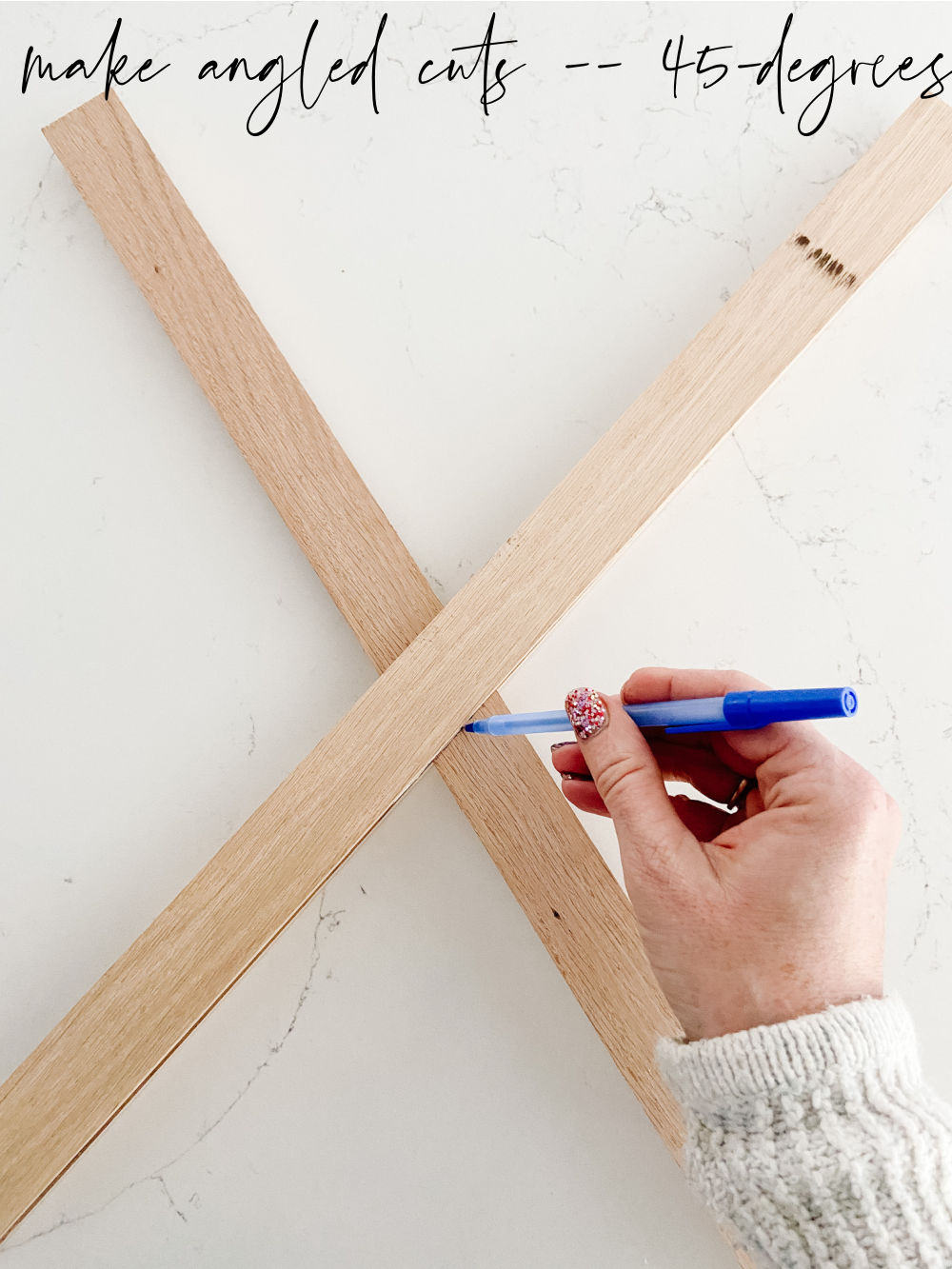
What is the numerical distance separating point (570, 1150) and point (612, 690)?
1.21 ft

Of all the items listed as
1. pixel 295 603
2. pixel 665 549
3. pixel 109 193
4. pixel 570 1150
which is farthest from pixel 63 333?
pixel 570 1150

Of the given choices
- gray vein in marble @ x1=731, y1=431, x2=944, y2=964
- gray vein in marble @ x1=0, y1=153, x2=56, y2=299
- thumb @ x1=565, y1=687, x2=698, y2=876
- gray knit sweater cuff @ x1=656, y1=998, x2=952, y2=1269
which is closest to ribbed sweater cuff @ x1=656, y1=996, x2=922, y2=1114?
gray knit sweater cuff @ x1=656, y1=998, x2=952, y2=1269

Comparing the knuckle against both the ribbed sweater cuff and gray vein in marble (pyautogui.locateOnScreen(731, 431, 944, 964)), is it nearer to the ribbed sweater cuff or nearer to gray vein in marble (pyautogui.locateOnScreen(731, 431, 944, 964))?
the ribbed sweater cuff

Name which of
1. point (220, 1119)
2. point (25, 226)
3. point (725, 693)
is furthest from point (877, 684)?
point (25, 226)

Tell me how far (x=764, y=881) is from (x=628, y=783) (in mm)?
97

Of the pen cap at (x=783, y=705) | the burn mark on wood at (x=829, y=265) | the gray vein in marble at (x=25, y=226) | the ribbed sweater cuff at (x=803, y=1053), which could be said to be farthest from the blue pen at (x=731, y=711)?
the gray vein in marble at (x=25, y=226)

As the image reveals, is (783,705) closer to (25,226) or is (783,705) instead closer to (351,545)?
(351,545)

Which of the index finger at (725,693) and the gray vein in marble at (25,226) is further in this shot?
the gray vein in marble at (25,226)

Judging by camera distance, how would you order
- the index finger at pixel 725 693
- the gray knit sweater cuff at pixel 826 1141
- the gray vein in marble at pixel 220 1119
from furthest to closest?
the gray vein in marble at pixel 220 1119 < the index finger at pixel 725 693 < the gray knit sweater cuff at pixel 826 1141

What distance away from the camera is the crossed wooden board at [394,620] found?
66cm

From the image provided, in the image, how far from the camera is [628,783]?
0.57 m

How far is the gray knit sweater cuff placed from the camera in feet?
1.57

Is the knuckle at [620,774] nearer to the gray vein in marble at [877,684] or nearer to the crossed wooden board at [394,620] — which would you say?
the crossed wooden board at [394,620]

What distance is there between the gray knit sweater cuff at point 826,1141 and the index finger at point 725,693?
16 cm
